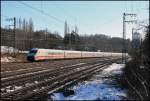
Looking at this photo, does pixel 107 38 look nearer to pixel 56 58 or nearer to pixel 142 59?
pixel 56 58

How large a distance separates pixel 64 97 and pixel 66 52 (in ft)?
207

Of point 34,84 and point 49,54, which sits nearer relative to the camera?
point 34,84

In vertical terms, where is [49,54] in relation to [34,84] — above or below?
above

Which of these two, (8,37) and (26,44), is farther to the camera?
(26,44)

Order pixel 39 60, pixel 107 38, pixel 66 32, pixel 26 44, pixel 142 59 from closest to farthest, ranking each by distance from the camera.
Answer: pixel 142 59 → pixel 39 60 → pixel 66 32 → pixel 26 44 → pixel 107 38

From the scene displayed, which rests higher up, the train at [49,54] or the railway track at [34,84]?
the train at [49,54]

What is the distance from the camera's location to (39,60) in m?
62.7

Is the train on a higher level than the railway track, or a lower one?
higher

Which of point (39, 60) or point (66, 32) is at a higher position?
point (66, 32)

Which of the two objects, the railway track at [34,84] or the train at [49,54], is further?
the train at [49,54]

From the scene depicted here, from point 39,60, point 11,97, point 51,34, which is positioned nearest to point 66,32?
point 51,34

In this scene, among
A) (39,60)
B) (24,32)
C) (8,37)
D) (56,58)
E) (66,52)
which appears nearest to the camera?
(39,60)

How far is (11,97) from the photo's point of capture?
15219mm

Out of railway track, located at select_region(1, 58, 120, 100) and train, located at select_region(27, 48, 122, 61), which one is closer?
railway track, located at select_region(1, 58, 120, 100)
